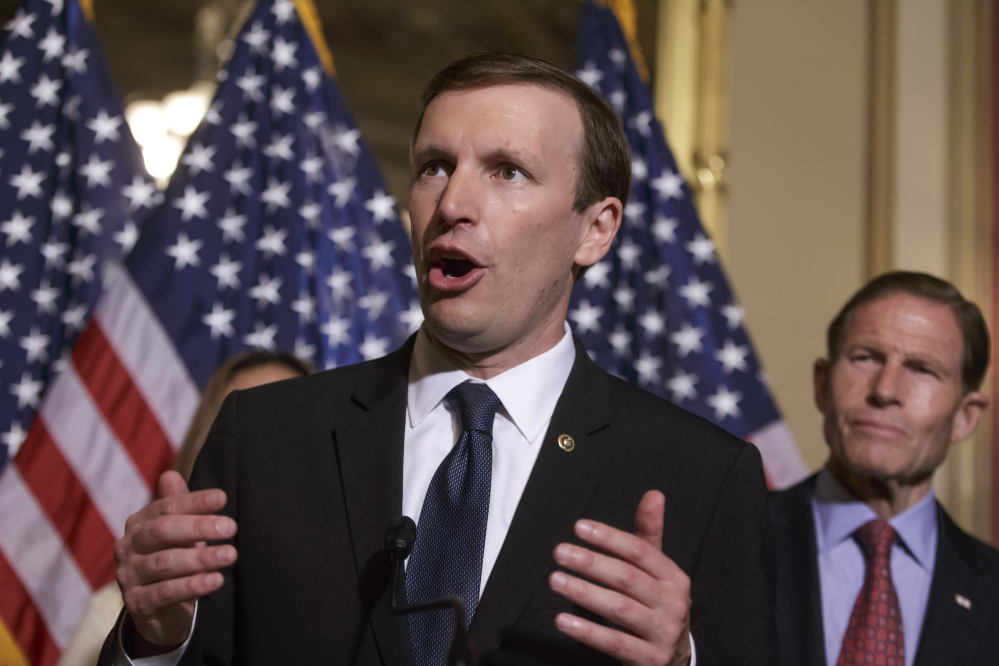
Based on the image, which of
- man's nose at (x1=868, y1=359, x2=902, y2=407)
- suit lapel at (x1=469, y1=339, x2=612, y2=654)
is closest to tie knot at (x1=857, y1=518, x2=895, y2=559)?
man's nose at (x1=868, y1=359, x2=902, y2=407)

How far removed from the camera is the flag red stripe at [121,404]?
2.83m

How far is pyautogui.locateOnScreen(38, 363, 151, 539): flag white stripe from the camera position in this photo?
109 inches

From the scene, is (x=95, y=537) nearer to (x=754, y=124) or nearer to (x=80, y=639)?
(x=80, y=639)

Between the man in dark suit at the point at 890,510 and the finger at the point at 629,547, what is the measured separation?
1.02 metres

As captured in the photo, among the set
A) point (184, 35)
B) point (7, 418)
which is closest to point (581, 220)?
point (7, 418)

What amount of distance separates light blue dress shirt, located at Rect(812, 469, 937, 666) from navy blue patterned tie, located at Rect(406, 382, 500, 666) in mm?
1073

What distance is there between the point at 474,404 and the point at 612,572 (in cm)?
42

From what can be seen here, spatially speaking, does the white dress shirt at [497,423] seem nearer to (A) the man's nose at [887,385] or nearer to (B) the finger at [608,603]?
(B) the finger at [608,603]

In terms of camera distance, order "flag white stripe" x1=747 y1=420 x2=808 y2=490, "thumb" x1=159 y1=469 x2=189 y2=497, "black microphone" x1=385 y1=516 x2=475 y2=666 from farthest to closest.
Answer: "flag white stripe" x1=747 y1=420 x2=808 y2=490, "thumb" x1=159 y1=469 x2=189 y2=497, "black microphone" x1=385 y1=516 x2=475 y2=666

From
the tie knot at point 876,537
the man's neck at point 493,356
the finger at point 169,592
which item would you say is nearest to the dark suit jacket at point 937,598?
the tie knot at point 876,537

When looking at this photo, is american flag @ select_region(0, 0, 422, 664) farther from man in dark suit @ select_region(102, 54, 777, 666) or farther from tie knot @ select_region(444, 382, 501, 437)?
tie knot @ select_region(444, 382, 501, 437)

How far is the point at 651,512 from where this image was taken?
1086 mm

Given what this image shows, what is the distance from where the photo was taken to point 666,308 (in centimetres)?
338

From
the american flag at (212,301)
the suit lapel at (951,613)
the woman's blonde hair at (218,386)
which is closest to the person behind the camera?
the suit lapel at (951,613)
